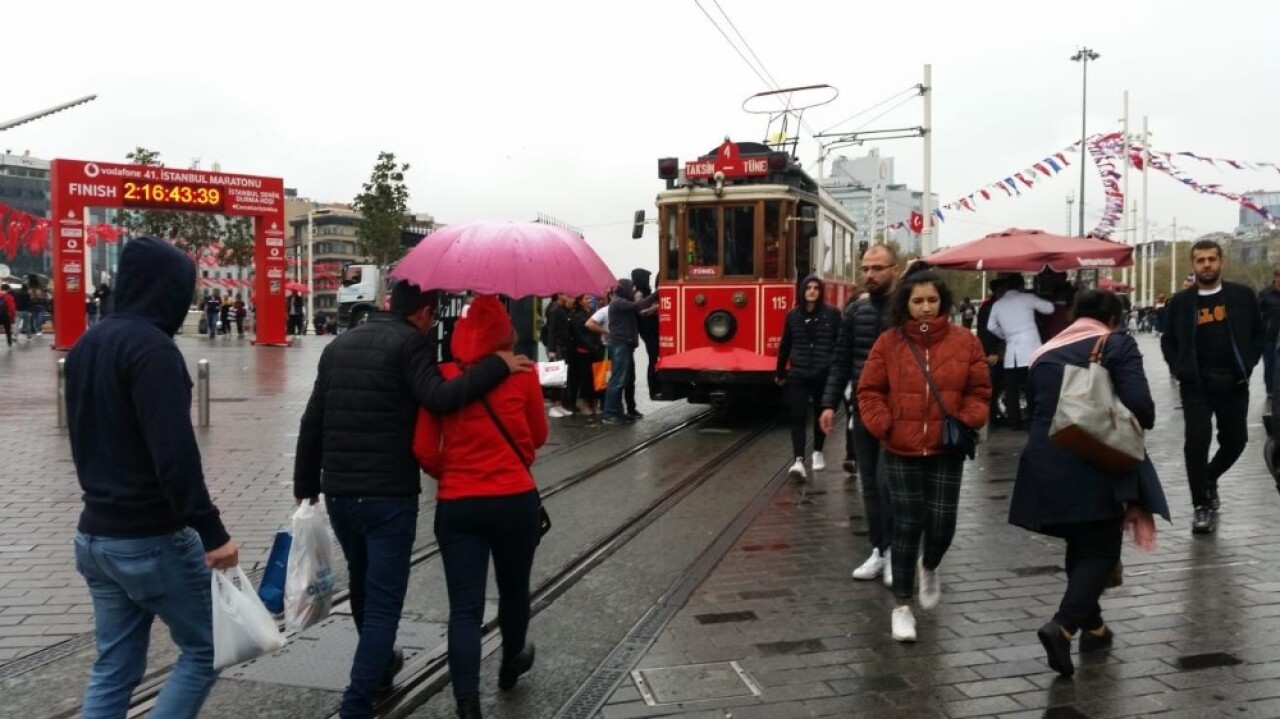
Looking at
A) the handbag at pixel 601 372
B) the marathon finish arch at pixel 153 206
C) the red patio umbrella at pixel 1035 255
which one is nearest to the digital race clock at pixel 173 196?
the marathon finish arch at pixel 153 206

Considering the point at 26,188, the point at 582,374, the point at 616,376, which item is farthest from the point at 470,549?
the point at 26,188

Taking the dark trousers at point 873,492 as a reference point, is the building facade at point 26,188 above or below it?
above

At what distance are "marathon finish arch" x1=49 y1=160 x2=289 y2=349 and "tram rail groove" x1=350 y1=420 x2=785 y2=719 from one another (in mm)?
23503

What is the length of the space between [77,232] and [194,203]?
3289 millimetres

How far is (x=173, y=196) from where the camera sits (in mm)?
29844

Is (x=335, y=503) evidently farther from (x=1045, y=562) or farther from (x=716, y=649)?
(x=1045, y=562)

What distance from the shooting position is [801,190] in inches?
529

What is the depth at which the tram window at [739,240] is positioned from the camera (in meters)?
13.0

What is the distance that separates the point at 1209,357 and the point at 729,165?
24.0ft

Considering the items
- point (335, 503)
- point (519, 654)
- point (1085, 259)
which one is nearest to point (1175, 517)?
point (1085, 259)

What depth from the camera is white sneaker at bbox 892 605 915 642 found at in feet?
15.7

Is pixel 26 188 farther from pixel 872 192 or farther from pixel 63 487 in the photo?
pixel 63 487

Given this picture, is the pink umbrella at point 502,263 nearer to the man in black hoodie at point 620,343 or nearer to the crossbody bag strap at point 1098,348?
the crossbody bag strap at point 1098,348

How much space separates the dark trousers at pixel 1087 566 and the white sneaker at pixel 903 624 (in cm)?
66
